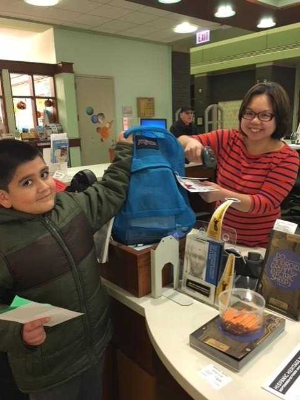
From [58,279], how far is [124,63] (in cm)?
630

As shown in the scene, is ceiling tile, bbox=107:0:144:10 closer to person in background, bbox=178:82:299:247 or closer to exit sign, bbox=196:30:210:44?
exit sign, bbox=196:30:210:44

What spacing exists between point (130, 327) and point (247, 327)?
0.51m

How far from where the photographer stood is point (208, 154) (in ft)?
4.32

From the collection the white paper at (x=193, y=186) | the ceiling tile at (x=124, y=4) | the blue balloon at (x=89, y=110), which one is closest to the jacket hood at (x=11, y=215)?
the white paper at (x=193, y=186)

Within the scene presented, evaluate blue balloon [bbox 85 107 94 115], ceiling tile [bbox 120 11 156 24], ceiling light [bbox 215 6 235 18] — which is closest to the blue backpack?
ceiling light [bbox 215 6 235 18]

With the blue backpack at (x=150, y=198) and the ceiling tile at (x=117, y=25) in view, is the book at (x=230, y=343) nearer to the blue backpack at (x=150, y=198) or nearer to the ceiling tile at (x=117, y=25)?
the blue backpack at (x=150, y=198)

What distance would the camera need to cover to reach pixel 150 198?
1145 millimetres

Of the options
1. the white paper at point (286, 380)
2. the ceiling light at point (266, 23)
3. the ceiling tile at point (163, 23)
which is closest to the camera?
the white paper at point (286, 380)

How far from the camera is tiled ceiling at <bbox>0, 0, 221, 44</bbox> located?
4.59 m

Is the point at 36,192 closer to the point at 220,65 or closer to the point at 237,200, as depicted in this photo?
the point at 237,200

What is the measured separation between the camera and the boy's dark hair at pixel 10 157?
3.12ft

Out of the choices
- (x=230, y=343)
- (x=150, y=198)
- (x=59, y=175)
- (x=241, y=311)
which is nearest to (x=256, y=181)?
Answer: (x=150, y=198)

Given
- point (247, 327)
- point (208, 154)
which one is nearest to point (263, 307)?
point (247, 327)

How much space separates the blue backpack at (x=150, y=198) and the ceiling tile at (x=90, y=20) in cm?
471
